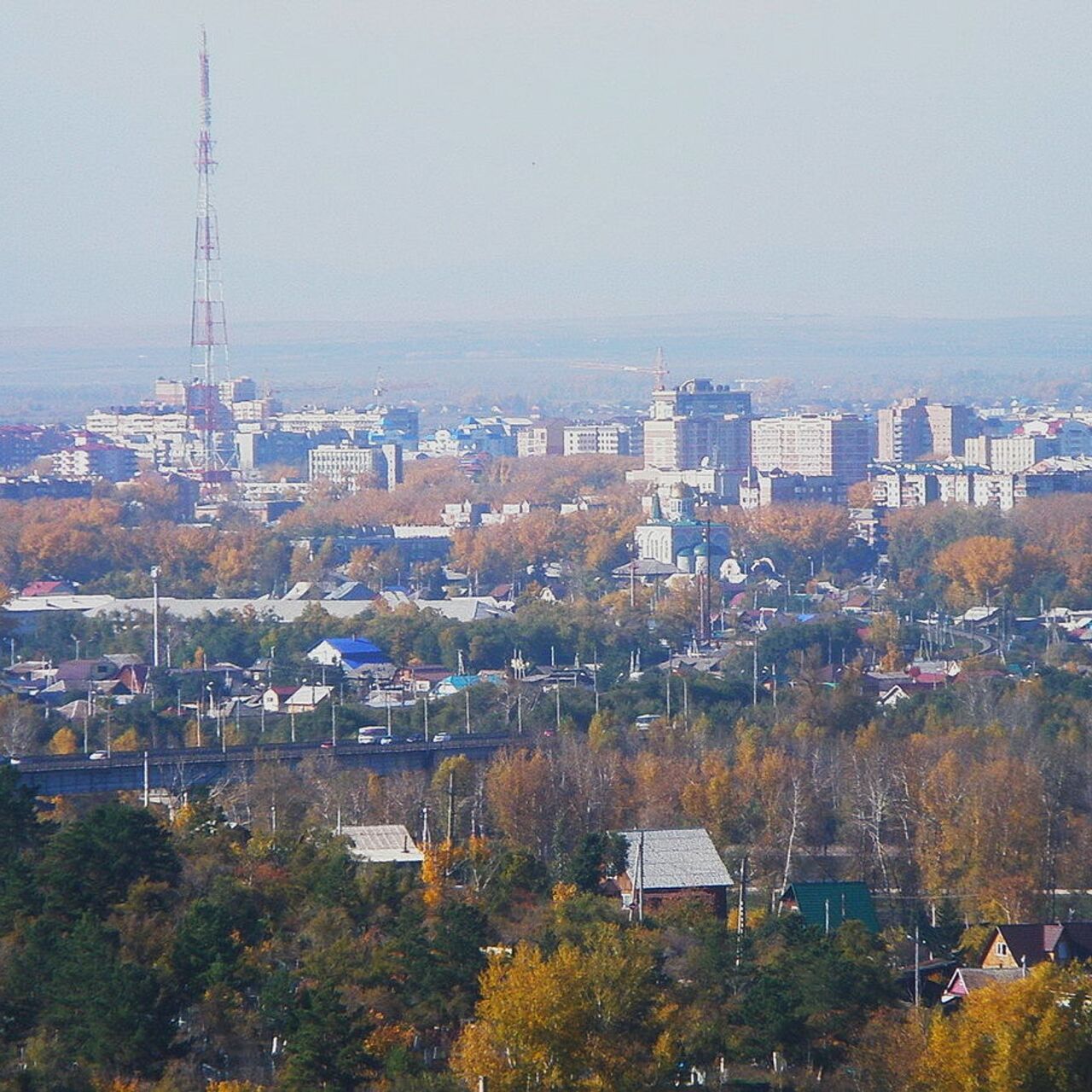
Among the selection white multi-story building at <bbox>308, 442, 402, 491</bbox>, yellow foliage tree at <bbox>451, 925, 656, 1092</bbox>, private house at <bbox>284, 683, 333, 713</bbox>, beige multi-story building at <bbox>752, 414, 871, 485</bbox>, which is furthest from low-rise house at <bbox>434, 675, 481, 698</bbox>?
beige multi-story building at <bbox>752, 414, 871, 485</bbox>

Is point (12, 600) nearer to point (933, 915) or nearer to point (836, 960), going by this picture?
point (933, 915)

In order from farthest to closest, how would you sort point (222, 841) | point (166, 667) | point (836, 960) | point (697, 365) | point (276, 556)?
point (697, 365) < point (276, 556) < point (166, 667) < point (222, 841) < point (836, 960)

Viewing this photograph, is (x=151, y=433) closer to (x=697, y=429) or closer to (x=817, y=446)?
(x=697, y=429)

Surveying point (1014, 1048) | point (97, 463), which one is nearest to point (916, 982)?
point (1014, 1048)

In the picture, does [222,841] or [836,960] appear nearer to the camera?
[836,960]

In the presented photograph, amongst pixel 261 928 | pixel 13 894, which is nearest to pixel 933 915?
pixel 261 928

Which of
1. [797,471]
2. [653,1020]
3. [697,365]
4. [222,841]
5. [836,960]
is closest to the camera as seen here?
[653,1020]

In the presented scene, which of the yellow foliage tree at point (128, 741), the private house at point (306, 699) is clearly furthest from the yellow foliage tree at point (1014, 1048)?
the private house at point (306, 699)

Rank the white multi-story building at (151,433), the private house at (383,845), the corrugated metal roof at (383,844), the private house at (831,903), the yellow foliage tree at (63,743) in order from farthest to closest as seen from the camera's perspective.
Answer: the white multi-story building at (151,433)
the yellow foliage tree at (63,743)
the corrugated metal roof at (383,844)
the private house at (383,845)
the private house at (831,903)

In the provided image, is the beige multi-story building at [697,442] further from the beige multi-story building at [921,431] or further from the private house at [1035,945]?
the private house at [1035,945]
